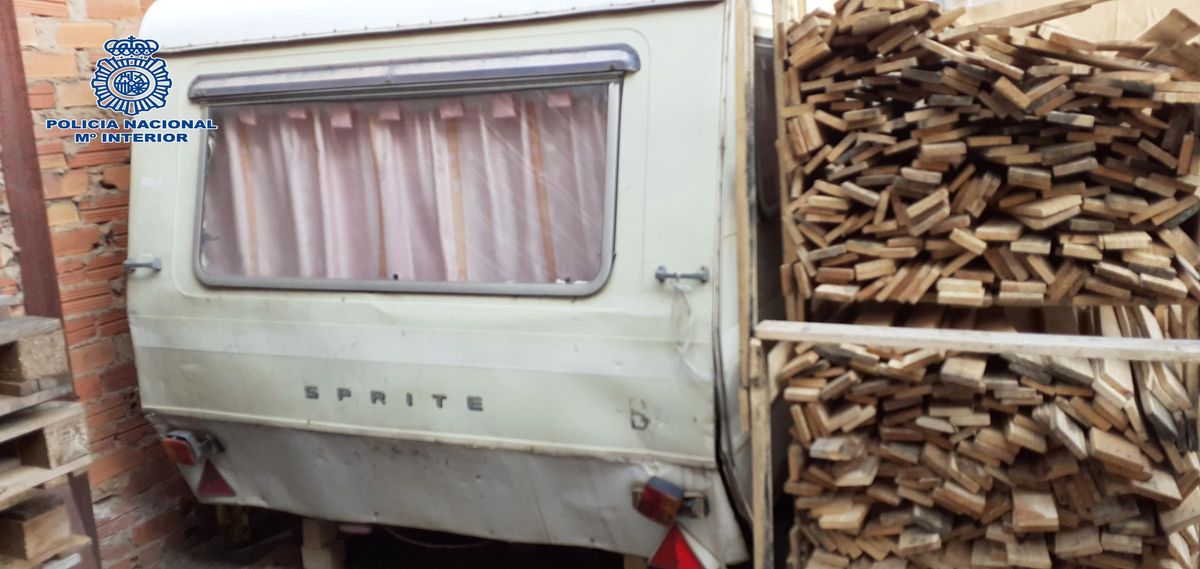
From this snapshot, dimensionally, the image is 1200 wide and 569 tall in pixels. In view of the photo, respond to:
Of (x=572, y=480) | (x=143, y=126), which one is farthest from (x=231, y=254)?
(x=572, y=480)

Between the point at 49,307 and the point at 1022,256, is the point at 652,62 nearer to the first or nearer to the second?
the point at 1022,256

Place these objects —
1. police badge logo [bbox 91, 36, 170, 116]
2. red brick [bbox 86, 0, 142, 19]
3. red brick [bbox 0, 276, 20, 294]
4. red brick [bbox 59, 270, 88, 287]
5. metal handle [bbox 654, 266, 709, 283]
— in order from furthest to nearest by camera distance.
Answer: red brick [bbox 86, 0, 142, 19], red brick [bbox 59, 270, 88, 287], police badge logo [bbox 91, 36, 170, 116], red brick [bbox 0, 276, 20, 294], metal handle [bbox 654, 266, 709, 283]

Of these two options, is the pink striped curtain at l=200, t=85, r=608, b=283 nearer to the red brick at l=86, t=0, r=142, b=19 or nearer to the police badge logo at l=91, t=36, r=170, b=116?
the police badge logo at l=91, t=36, r=170, b=116

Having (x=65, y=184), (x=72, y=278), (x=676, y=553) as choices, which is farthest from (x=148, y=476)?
(x=676, y=553)

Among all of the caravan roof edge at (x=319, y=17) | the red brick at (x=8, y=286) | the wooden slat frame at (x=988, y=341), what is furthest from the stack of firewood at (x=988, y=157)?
the red brick at (x=8, y=286)

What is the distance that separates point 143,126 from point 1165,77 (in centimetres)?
375

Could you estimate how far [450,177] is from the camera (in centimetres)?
353

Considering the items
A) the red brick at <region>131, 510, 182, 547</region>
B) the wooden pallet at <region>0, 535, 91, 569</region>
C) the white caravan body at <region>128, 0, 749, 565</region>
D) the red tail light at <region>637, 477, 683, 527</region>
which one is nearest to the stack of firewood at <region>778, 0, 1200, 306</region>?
the white caravan body at <region>128, 0, 749, 565</region>

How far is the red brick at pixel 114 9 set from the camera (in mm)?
4160

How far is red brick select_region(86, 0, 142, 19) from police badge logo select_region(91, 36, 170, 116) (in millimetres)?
133

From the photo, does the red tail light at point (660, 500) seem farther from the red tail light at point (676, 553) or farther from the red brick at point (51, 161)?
the red brick at point (51, 161)

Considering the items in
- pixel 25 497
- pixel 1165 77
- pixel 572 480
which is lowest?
pixel 572 480

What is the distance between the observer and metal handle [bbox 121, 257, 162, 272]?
3.86 meters

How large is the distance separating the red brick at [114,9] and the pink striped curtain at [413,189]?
0.91m
